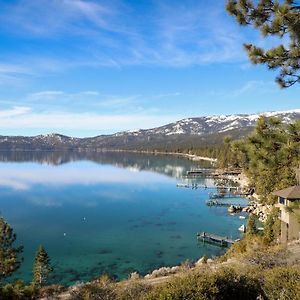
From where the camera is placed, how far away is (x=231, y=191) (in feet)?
286

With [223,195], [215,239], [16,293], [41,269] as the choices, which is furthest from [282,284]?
[223,195]

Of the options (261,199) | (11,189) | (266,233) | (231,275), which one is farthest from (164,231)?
(11,189)

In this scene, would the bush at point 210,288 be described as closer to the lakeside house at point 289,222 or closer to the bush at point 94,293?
the bush at point 94,293

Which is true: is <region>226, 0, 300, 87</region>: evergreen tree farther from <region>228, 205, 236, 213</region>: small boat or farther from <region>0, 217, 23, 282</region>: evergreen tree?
<region>228, 205, 236, 213</region>: small boat

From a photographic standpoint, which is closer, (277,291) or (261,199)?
(277,291)

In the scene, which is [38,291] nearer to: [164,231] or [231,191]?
[164,231]

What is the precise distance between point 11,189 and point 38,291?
72775 millimetres

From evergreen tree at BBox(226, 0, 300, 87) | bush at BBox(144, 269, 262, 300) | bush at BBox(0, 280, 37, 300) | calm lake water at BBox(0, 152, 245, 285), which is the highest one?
evergreen tree at BBox(226, 0, 300, 87)

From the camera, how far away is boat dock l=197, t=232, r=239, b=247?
4287 cm

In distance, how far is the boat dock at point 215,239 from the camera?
4287 centimetres

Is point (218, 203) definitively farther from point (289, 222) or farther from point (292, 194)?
point (289, 222)

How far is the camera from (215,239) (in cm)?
4422

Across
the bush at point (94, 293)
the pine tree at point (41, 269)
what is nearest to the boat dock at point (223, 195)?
the pine tree at point (41, 269)

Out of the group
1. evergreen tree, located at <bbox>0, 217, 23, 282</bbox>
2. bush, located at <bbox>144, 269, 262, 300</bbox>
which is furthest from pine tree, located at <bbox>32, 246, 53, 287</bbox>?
bush, located at <bbox>144, 269, 262, 300</bbox>
